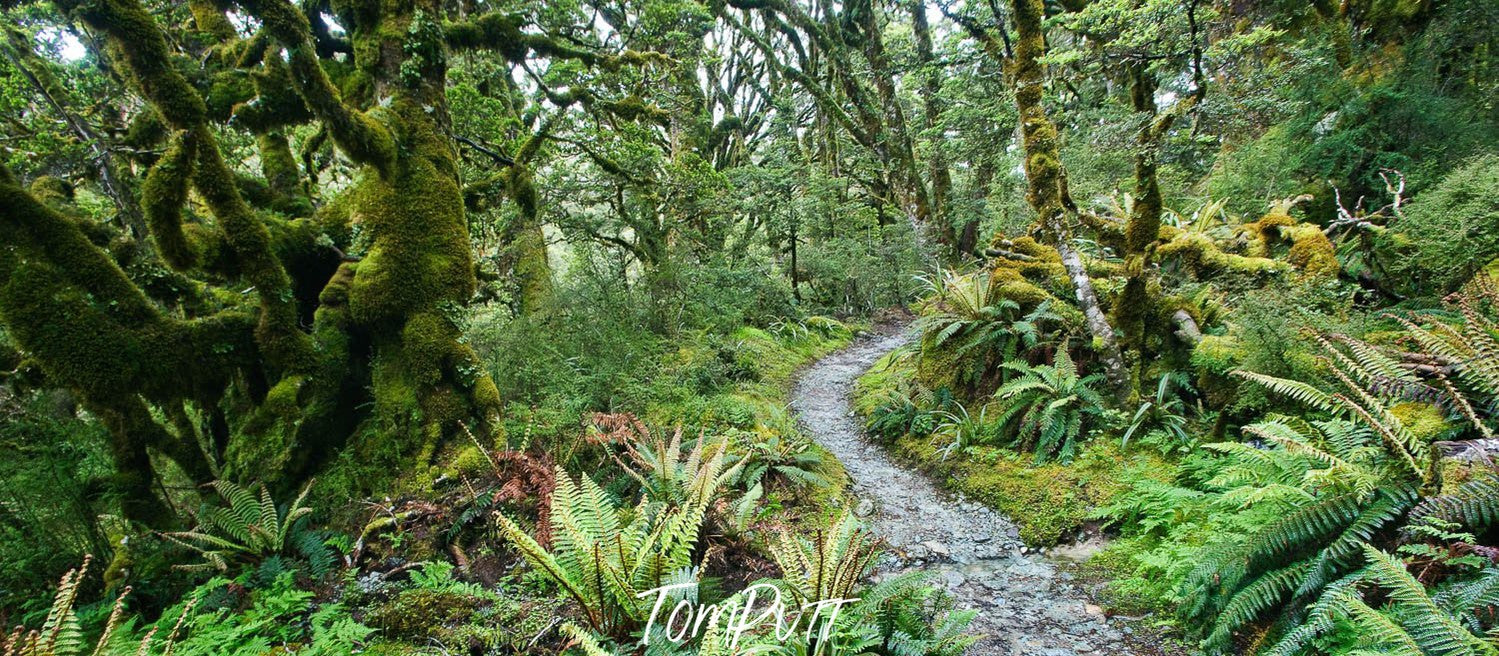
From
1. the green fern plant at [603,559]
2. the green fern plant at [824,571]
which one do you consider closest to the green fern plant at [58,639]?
the green fern plant at [603,559]

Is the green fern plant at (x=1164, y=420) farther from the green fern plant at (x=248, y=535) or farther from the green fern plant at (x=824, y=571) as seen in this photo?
the green fern plant at (x=248, y=535)

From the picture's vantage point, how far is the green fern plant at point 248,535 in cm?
409

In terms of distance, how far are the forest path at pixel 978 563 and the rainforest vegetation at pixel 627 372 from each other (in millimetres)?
249

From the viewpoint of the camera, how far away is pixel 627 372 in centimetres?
783

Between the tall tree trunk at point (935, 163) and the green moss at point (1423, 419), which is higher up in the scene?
the tall tree trunk at point (935, 163)

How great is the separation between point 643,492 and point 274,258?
155 inches

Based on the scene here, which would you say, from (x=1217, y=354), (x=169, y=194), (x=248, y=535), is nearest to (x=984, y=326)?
(x=1217, y=354)

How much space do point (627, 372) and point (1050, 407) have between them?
5.12 m

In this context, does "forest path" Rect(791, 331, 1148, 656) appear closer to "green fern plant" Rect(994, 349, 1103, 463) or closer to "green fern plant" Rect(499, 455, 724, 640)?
"green fern plant" Rect(994, 349, 1103, 463)

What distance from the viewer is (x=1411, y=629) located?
7.79ft

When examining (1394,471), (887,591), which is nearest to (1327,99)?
(1394,471)

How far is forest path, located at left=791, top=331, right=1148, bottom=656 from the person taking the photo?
11.7ft

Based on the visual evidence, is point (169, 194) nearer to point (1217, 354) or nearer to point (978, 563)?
point (978, 563)

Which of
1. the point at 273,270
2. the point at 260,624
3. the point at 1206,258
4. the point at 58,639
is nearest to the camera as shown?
the point at 58,639
